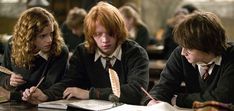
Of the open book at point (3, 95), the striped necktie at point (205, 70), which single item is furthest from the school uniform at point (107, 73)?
the striped necktie at point (205, 70)

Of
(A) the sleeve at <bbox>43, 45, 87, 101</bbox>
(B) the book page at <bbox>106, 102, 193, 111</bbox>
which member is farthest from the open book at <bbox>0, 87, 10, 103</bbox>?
(B) the book page at <bbox>106, 102, 193, 111</bbox>

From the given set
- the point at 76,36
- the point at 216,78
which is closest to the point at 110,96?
the point at 216,78

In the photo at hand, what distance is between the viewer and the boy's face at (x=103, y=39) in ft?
9.00

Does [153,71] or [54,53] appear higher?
[54,53]

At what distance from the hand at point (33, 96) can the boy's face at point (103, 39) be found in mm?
461

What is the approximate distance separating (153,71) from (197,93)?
5.92ft

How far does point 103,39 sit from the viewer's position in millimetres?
2740

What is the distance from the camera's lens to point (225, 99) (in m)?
2.38

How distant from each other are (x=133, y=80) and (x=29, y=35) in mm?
718

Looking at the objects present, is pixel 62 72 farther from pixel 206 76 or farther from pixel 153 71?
pixel 153 71

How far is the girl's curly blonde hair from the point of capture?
2865 mm

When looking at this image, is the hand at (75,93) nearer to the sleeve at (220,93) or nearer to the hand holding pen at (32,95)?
the hand holding pen at (32,95)

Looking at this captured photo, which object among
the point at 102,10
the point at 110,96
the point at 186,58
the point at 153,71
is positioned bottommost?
the point at 153,71

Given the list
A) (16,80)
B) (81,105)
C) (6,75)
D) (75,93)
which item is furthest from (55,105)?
(6,75)
